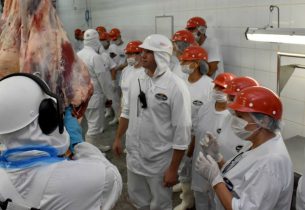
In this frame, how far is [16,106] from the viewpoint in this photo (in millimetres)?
1049

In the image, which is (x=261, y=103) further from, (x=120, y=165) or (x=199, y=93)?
(x=120, y=165)

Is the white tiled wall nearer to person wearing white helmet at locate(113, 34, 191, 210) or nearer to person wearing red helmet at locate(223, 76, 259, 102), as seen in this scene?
person wearing red helmet at locate(223, 76, 259, 102)

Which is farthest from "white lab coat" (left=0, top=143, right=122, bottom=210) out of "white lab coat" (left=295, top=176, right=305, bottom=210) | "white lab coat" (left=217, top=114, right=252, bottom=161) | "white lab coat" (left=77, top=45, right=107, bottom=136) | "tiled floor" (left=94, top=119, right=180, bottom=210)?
"white lab coat" (left=77, top=45, right=107, bottom=136)

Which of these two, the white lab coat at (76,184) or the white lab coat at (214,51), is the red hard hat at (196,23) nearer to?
the white lab coat at (214,51)

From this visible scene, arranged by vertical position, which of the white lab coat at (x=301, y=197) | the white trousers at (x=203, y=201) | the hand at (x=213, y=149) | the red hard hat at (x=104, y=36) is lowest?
the white trousers at (x=203, y=201)

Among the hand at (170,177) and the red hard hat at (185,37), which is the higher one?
the red hard hat at (185,37)

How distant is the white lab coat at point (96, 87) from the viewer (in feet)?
16.2

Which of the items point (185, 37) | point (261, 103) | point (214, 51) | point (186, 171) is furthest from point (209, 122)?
point (214, 51)

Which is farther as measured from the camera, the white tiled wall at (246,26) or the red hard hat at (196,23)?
the red hard hat at (196,23)

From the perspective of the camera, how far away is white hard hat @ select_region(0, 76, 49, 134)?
3.44 feet

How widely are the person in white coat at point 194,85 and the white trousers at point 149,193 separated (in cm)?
65

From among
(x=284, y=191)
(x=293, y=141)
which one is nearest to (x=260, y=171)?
(x=284, y=191)

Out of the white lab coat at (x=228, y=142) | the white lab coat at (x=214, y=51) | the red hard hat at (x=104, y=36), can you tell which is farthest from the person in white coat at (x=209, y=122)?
the red hard hat at (x=104, y=36)

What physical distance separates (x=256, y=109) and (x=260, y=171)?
1.19 ft
